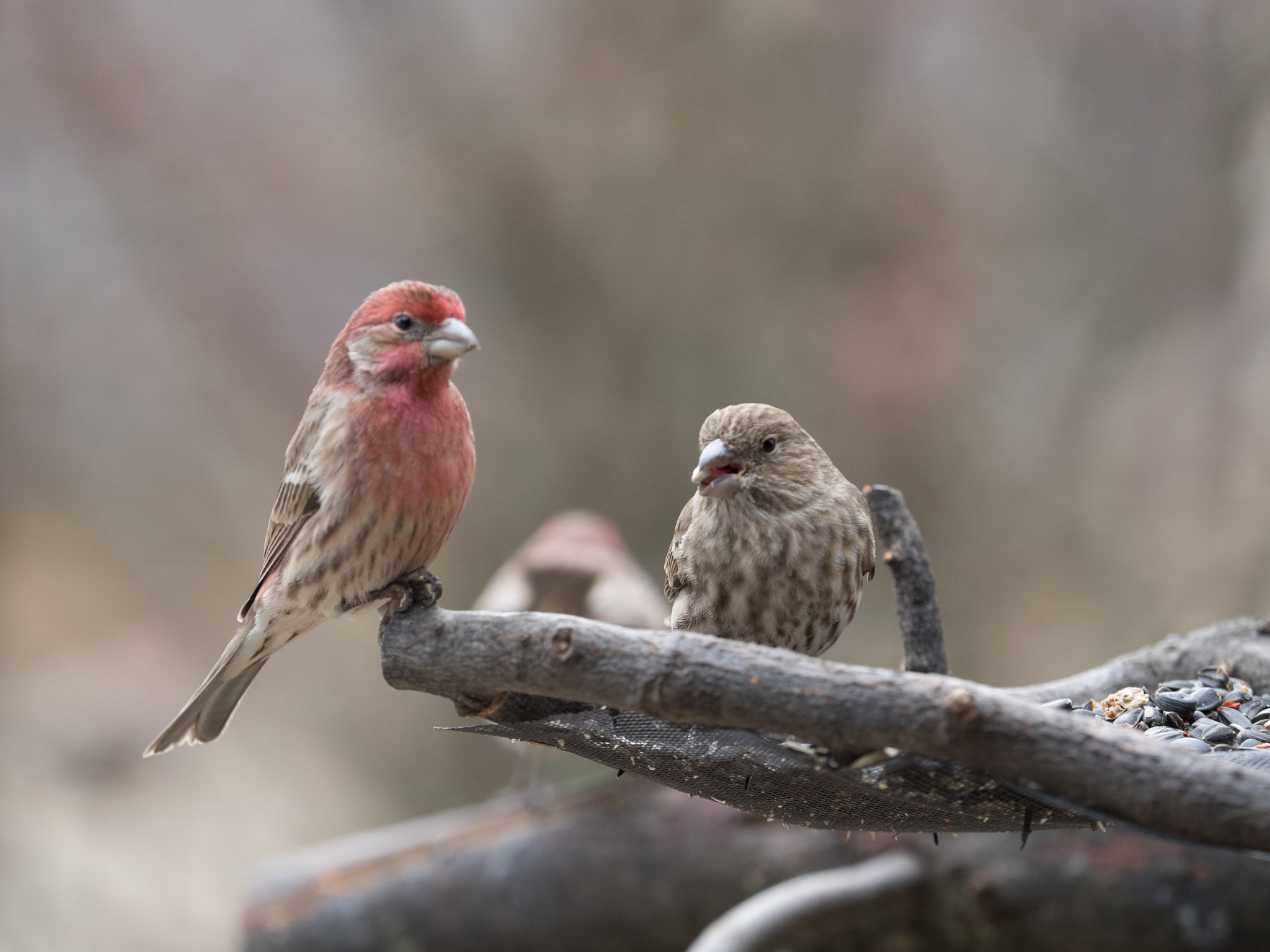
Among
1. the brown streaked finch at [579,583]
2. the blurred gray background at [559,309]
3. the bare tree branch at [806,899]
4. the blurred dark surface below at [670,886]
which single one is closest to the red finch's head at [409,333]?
the bare tree branch at [806,899]

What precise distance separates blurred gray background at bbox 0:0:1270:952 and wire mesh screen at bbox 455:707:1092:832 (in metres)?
6.24

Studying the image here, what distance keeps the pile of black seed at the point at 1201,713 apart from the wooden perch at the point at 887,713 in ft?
1.73

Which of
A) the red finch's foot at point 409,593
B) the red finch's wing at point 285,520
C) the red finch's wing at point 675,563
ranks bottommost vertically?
the red finch's foot at point 409,593

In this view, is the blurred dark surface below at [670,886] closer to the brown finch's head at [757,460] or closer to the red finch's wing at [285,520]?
the brown finch's head at [757,460]

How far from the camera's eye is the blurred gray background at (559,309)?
8.36 metres

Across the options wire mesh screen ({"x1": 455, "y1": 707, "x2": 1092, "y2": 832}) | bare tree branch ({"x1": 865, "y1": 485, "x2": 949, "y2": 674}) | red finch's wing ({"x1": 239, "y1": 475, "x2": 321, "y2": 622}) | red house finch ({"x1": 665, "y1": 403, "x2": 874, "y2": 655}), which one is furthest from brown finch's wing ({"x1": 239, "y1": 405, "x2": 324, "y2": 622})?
bare tree branch ({"x1": 865, "y1": 485, "x2": 949, "y2": 674})

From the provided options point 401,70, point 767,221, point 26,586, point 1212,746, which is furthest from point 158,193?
point 1212,746

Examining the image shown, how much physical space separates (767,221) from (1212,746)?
347 inches

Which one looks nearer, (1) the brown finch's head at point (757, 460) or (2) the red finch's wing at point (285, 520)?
(1) the brown finch's head at point (757, 460)

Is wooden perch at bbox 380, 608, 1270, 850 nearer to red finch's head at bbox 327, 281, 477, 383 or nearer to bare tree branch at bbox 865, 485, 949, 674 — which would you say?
red finch's head at bbox 327, 281, 477, 383

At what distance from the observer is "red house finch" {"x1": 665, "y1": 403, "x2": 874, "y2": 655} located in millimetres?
2627

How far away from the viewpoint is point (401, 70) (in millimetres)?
10477

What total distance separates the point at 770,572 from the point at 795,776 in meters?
0.66

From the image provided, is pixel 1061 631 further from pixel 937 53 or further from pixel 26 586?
pixel 26 586
